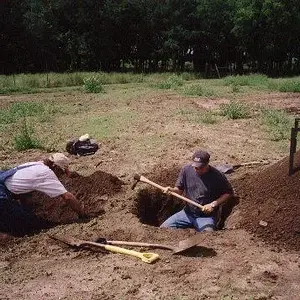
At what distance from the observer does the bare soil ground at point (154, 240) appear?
410 centimetres

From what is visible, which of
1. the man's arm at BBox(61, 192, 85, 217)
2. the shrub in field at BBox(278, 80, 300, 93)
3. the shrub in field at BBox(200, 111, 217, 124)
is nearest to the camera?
the man's arm at BBox(61, 192, 85, 217)

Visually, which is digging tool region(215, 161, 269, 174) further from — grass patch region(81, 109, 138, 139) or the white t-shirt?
grass patch region(81, 109, 138, 139)

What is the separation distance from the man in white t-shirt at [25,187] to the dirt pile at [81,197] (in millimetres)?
485

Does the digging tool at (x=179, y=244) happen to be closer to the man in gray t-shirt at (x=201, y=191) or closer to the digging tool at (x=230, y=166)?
the man in gray t-shirt at (x=201, y=191)

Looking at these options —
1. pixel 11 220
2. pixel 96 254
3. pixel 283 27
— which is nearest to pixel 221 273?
pixel 96 254

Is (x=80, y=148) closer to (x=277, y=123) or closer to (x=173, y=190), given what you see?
(x=173, y=190)

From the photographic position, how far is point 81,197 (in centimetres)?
658

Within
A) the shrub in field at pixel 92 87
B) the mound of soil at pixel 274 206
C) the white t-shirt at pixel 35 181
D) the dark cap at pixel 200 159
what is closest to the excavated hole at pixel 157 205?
the mound of soil at pixel 274 206

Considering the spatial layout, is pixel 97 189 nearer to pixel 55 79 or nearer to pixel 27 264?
pixel 27 264

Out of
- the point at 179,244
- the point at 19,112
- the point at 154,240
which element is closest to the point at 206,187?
the point at 154,240

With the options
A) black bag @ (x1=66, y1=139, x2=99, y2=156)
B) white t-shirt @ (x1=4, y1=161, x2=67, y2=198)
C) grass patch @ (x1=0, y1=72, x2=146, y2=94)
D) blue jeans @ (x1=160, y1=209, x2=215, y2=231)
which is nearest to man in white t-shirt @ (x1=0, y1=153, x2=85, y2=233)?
white t-shirt @ (x1=4, y1=161, x2=67, y2=198)

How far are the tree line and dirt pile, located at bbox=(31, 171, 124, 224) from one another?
28.4 meters

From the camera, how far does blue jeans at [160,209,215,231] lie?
5836 millimetres

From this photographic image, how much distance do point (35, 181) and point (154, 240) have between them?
4.95 ft
